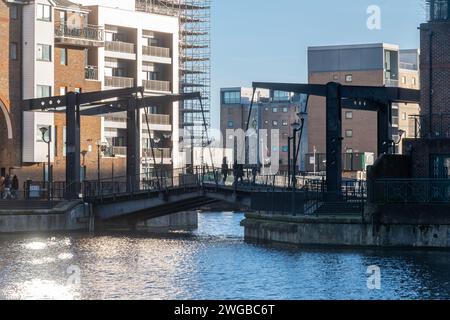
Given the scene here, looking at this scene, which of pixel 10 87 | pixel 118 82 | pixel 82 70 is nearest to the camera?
pixel 10 87

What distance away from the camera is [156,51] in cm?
12138

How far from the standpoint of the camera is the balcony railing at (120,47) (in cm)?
11614

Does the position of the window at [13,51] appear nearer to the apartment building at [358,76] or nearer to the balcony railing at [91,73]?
the balcony railing at [91,73]

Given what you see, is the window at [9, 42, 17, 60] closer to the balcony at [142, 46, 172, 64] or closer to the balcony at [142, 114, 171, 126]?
the balcony at [142, 46, 172, 64]

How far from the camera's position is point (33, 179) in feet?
316

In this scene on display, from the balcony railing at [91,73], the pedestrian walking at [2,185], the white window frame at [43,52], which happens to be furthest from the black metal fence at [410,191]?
the balcony railing at [91,73]

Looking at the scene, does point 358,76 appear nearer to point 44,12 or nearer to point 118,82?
point 118,82

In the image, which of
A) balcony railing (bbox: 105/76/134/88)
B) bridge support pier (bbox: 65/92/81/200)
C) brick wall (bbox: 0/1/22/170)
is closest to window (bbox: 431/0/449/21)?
bridge support pier (bbox: 65/92/81/200)

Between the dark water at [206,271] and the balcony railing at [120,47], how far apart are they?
161ft

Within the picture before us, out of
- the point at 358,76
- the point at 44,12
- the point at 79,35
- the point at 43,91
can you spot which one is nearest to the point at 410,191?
the point at 43,91

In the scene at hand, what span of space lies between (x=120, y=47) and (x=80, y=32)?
16.3 m

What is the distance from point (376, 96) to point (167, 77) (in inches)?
2308

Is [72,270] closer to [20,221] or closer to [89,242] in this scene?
[89,242]
